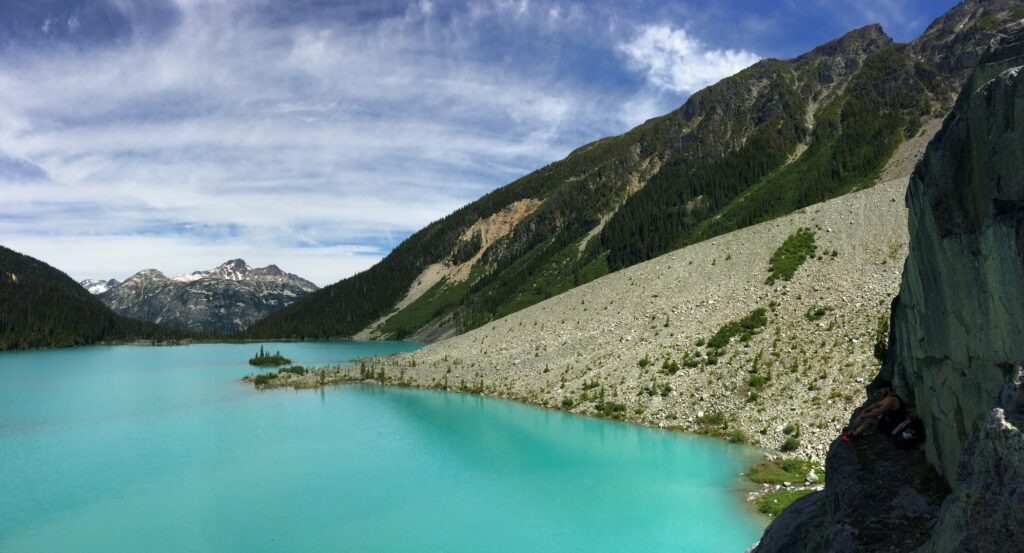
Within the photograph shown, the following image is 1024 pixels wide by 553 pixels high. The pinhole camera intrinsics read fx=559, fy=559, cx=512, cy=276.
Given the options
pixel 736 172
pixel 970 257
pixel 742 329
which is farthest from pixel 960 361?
pixel 736 172

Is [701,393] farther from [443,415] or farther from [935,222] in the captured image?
[935,222]

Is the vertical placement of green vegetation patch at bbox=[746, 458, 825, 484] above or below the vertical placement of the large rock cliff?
below

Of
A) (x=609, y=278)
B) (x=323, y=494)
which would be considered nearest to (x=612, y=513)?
(x=323, y=494)

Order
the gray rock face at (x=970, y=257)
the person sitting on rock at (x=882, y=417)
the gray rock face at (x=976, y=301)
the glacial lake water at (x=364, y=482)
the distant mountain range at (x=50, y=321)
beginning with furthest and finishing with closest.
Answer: the distant mountain range at (x=50, y=321) < the glacial lake water at (x=364, y=482) < the person sitting on rock at (x=882, y=417) < the gray rock face at (x=970, y=257) < the gray rock face at (x=976, y=301)

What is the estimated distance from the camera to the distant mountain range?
527 feet

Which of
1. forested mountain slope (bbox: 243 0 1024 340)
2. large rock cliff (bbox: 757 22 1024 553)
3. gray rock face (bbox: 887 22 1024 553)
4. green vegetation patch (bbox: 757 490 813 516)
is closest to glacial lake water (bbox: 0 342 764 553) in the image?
green vegetation patch (bbox: 757 490 813 516)

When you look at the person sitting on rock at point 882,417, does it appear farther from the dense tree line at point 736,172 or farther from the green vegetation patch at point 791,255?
the dense tree line at point 736,172

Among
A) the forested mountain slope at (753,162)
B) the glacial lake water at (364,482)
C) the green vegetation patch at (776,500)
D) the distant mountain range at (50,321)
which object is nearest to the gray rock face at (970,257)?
the glacial lake water at (364,482)

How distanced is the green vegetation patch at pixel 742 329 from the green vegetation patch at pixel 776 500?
712 inches

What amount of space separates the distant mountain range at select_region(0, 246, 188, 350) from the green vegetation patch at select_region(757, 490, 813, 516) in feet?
637

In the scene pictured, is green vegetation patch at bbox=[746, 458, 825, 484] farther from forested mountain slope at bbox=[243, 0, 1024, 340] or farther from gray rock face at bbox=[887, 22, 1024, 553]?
forested mountain slope at bbox=[243, 0, 1024, 340]

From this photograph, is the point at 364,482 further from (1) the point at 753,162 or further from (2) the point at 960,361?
(1) the point at 753,162

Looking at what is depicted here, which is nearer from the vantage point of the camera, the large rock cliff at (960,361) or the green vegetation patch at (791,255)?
the large rock cliff at (960,361)

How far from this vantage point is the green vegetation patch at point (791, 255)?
1807 inches
